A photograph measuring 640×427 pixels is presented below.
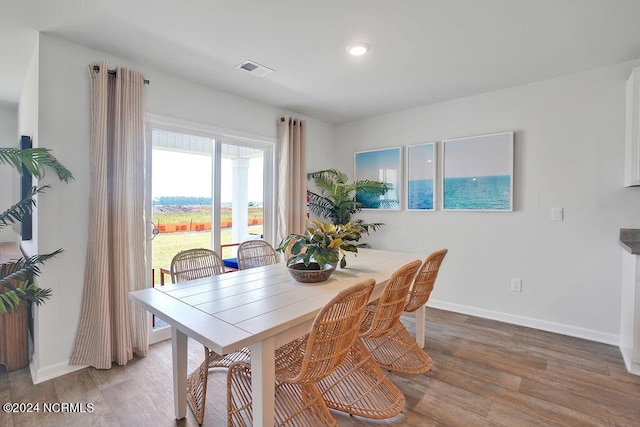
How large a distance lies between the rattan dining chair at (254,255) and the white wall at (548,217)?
1.99 metres

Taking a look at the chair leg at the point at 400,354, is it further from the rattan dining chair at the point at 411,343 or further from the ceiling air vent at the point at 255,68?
the ceiling air vent at the point at 255,68

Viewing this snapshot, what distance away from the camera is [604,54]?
2463mm

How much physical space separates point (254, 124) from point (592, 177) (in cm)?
334

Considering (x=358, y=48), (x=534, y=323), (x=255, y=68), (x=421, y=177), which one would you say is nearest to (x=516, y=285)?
(x=534, y=323)

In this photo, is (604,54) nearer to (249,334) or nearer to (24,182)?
(249,334)

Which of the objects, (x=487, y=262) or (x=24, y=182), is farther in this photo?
(x=487, y=262)

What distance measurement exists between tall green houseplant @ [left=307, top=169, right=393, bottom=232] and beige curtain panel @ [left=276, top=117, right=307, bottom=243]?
315 mm

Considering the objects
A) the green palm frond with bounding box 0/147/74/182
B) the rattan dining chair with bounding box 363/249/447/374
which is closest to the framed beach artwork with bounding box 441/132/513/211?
the rattan dining chair with bounding box 363/249/447/374

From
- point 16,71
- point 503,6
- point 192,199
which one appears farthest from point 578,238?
point 16,71

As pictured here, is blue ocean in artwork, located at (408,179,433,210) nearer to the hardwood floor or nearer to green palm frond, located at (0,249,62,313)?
the hardwood floor

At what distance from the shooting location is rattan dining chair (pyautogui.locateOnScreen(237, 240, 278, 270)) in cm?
256

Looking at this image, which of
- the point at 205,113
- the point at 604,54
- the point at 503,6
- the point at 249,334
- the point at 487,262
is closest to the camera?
the point at 249,334

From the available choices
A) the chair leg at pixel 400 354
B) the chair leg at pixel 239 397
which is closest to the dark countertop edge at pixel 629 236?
the chair leg at pixel 400 354

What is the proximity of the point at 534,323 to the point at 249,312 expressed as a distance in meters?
3.01
